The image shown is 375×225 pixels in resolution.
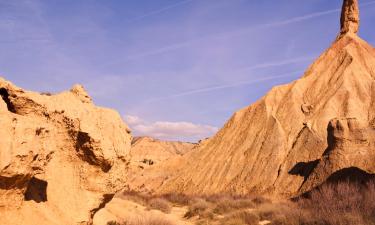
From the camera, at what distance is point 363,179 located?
19578 millimetres

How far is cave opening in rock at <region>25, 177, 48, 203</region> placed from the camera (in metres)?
6.80

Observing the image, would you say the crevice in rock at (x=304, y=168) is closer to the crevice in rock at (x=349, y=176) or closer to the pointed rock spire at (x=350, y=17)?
the crevice in rock at (x=349, y=176)

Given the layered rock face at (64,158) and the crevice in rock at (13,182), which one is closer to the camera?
the crevice in rock at (13,182)

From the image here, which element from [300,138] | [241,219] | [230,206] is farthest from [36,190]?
[300,138]

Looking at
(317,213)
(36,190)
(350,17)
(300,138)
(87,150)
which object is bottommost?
(317,213)

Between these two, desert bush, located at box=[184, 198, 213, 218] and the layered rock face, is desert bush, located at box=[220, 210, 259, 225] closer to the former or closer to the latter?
desert bush, located at box=[184, 198, 213, 218]

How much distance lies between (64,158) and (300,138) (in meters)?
24.1

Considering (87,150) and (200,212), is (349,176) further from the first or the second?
(87,150)

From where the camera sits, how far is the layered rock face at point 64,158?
6137mm

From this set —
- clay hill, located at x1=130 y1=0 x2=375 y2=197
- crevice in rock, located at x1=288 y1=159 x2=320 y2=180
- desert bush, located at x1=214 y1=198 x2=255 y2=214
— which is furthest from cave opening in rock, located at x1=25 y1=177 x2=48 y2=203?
crevice in rock, located at x1=288 y1=159 x2=320 y2=180

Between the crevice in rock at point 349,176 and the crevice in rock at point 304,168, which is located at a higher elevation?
the crevice in rock at point 304,168

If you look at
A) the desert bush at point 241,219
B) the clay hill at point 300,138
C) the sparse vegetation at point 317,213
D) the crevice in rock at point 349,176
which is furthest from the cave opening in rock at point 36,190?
the clay hill at point 300,138

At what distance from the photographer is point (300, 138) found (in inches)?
1162

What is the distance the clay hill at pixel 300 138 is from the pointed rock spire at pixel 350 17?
8 cm
